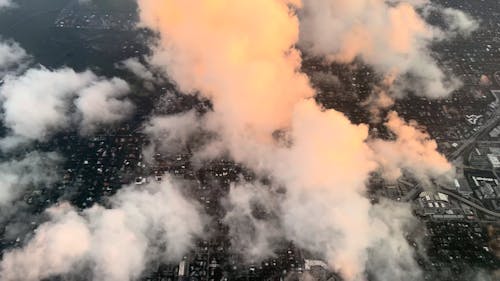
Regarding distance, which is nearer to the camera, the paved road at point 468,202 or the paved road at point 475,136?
the paved road at point 468,202

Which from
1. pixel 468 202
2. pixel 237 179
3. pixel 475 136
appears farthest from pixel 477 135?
pixel 237 179

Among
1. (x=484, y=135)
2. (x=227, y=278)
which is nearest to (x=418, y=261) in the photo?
(x=227, y=278)

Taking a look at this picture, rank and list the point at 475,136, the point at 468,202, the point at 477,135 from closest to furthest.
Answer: the point at 468,202, the point at 475,136, the point at 477,135

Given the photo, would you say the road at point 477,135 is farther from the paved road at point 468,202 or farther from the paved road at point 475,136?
the paved road at point 468,202

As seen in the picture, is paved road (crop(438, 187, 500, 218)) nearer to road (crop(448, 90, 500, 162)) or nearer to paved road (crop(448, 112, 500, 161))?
road (crop(448, 90, 500, 162))

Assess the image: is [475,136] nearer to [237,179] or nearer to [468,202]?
[468,202]

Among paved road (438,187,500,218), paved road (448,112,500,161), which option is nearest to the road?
paved road (448,112,500,161)

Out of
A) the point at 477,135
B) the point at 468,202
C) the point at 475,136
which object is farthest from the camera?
the point at 477,135

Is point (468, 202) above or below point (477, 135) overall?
below

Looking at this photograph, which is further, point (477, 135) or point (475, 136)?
point (477, 135)

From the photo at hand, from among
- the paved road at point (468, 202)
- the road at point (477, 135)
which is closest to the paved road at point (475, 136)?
the road at point (477, 135)
